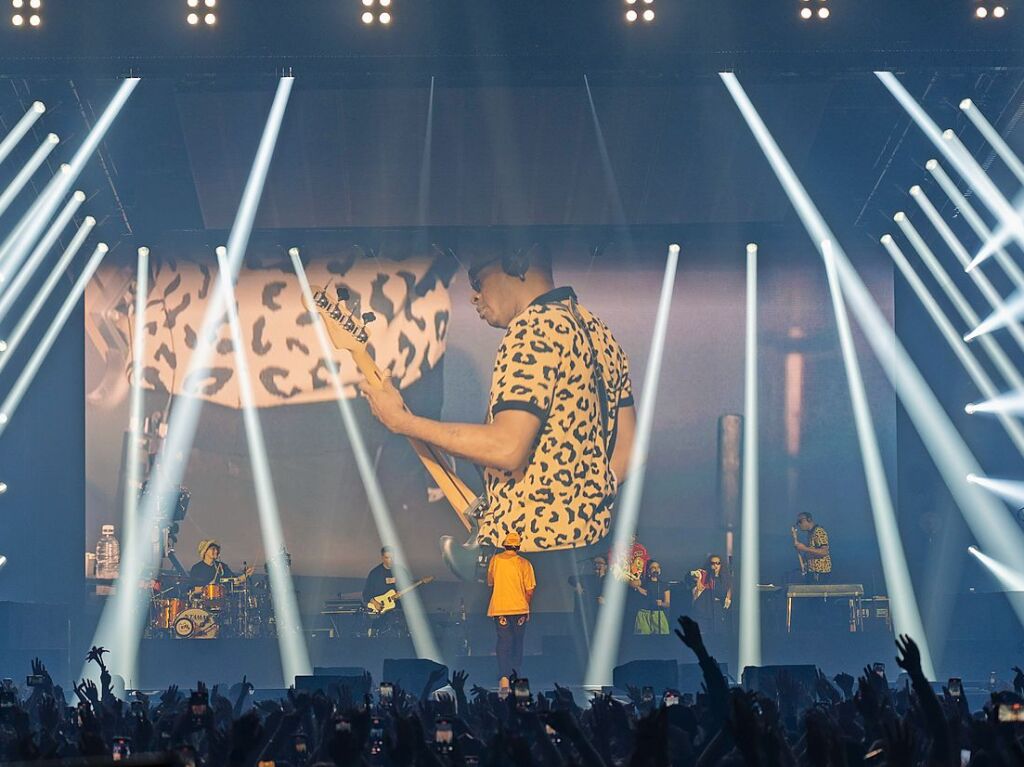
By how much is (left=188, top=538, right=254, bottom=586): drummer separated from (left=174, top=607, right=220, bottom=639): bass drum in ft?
1.13

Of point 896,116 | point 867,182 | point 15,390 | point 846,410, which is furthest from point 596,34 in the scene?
point 15,390

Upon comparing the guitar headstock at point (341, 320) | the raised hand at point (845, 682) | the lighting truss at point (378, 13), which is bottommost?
the raised hand at point (845, 682)

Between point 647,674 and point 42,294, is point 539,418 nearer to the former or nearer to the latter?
point 42,294

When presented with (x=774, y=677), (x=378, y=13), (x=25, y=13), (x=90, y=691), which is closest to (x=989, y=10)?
(x=378, y=13)

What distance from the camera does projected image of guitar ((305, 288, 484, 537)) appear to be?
54.7ft

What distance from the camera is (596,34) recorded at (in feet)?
37.8

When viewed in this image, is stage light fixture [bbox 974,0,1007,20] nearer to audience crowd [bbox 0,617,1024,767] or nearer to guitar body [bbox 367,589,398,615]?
audience crowd [bbox 0,617,1024,767]

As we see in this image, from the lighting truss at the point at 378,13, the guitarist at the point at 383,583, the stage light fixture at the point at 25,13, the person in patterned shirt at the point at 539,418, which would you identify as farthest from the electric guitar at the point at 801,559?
the stage light fixture at the point at 25,13

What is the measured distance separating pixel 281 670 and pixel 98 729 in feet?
36.2

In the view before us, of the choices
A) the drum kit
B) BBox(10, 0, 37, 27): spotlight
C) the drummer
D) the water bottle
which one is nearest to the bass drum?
the drum kit

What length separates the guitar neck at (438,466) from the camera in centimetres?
1670

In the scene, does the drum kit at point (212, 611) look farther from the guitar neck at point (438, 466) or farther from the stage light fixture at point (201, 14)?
the stage light fixture at point (201, 14)

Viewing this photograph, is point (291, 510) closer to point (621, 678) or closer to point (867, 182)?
point (867, 182)

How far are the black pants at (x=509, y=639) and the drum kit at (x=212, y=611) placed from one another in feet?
9.36
